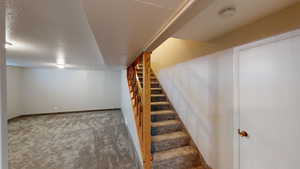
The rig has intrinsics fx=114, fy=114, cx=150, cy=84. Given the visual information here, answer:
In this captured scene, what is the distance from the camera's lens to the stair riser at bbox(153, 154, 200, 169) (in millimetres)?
1818

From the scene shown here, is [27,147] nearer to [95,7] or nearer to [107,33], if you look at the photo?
[107,33]

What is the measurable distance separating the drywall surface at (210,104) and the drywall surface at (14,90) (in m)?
6.48

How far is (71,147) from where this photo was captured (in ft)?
8.72

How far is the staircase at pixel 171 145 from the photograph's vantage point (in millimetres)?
1876

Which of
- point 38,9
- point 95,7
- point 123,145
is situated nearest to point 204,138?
point 123,145

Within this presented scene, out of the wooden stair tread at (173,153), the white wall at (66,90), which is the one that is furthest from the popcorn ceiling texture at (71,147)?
the white wall at (66,90)

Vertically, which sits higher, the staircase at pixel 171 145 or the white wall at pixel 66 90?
the white wall at pixel 66 90

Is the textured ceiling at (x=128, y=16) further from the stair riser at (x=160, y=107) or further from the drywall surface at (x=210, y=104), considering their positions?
the stair riser at (x=160, y=107)

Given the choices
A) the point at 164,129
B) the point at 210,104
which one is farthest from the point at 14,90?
the point at 210,104

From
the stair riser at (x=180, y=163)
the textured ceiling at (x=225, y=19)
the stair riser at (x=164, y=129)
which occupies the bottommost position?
the stair riser at (x=180, y=163)

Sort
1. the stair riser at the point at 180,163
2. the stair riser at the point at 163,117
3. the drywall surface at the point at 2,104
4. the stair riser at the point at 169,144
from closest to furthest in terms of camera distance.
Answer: the drywall surface at the point at 2,104
the stair riser at the point at 180,163
the stair riser at the point at 169,144
the stair riser at the point at 163,117

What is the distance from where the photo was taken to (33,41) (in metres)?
1.98

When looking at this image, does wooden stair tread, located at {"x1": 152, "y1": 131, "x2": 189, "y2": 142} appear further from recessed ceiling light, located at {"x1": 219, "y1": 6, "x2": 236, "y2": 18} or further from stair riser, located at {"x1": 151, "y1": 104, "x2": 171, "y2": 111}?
recessed ceiling light, located at {"x1": 219, "y1": 6, "x2": 236, "y2": 18}

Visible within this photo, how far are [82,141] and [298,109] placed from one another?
3803 mm
